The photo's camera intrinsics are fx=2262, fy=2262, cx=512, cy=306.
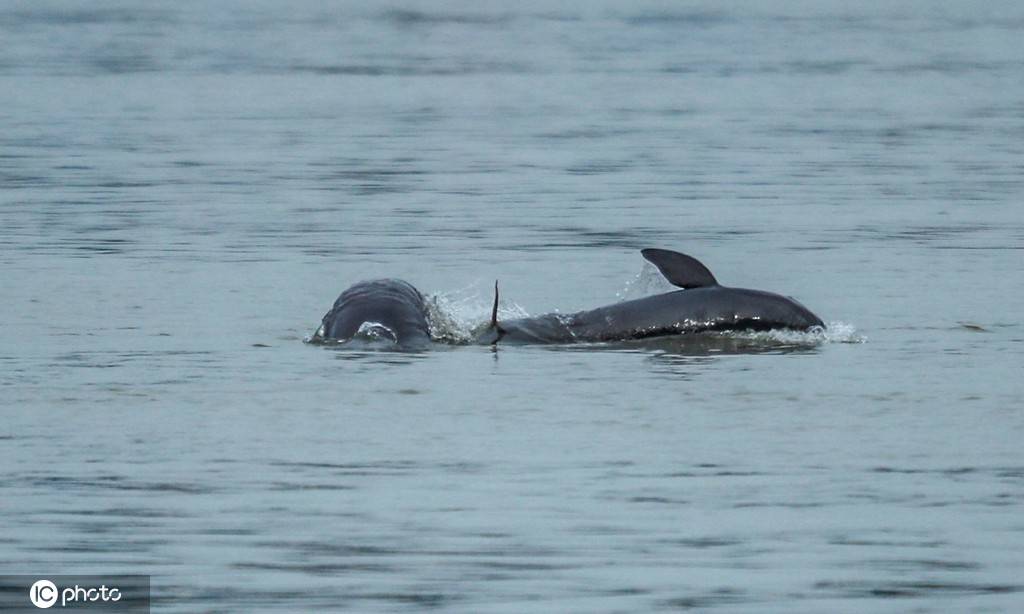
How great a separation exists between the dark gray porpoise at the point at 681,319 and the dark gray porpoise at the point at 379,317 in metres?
0.53

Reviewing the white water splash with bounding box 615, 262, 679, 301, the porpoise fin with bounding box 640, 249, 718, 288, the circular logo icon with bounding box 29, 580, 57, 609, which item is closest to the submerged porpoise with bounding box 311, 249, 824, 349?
the porpoise fin with bounding box 640, 249, 718, 288

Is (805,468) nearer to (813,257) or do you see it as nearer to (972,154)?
(813,257)

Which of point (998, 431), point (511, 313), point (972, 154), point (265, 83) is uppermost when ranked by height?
point (265, 83)

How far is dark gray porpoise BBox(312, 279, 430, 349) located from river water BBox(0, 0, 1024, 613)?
12.2 inches

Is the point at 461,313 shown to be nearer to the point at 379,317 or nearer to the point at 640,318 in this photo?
the point at 379,317

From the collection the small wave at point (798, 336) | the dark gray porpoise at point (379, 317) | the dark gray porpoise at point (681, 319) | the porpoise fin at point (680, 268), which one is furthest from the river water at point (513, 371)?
the porpoise fin at point (680, 268)

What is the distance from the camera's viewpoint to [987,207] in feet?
78.5

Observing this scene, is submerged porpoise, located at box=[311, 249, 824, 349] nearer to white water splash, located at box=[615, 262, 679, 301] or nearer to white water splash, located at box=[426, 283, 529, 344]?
white water splash, located at box=[426, 283, 529, 344]

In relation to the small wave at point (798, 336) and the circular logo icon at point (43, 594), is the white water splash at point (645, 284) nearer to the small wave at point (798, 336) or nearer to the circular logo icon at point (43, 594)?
the small wave at point (798, 336)

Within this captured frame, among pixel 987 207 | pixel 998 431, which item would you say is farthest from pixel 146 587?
pixel 987 207

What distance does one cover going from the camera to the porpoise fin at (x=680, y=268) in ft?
50.6

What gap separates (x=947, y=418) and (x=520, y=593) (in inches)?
A: 165

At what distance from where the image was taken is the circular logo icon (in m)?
9.55

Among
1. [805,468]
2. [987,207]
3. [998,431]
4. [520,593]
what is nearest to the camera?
[520,593]
